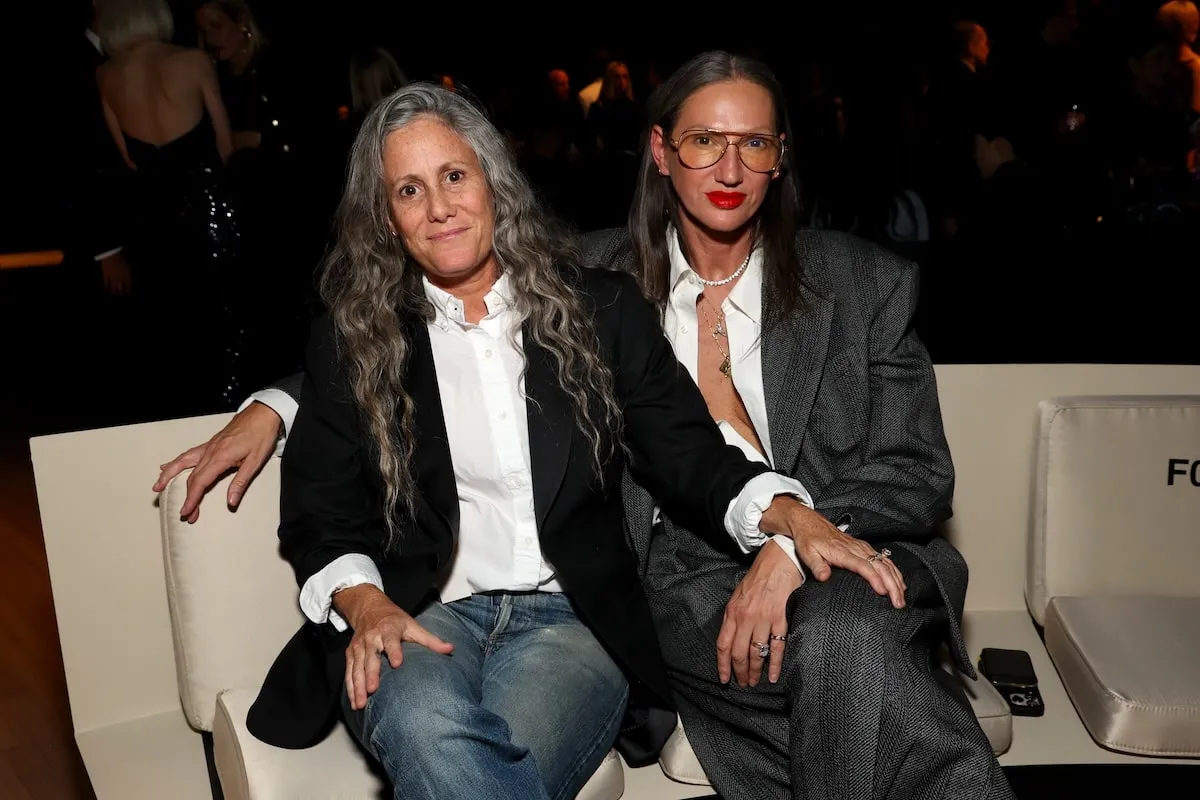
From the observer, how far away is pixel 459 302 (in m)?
1.97

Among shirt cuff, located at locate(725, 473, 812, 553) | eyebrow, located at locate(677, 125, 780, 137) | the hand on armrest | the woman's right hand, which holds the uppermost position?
eyebrow, located at locate(677, 125, 780, 137)

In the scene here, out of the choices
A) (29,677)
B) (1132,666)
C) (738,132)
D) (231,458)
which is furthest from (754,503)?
(29,677)

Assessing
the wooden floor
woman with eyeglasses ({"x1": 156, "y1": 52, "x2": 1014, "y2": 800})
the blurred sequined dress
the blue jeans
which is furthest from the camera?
the blurred sequined dress

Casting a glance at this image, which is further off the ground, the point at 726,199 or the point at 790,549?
the point at 726,199

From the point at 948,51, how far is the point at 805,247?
342 cm

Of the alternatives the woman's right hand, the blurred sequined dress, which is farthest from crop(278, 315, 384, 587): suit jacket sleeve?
the blurred sequined dress

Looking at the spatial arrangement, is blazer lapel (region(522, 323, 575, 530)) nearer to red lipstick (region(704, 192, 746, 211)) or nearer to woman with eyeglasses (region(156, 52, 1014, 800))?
woman with eyeglasses (region(156, 52, 1014, 800))

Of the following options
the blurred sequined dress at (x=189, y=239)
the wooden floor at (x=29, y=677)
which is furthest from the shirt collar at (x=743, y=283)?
the blurred sequined dress at (x=189, y=239)

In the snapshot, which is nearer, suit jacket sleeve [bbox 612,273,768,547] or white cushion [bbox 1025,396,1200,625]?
suit jacket sleeve [bbox 612,273,768,547]

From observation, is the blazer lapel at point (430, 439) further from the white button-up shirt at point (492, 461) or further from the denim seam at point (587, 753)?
the denim seam at point (587, 753)

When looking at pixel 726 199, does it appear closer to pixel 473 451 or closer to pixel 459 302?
pixel 459 302

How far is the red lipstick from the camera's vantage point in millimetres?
2121

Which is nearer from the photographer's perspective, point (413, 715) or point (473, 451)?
point (413, 715)

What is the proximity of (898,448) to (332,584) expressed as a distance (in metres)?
1.01
